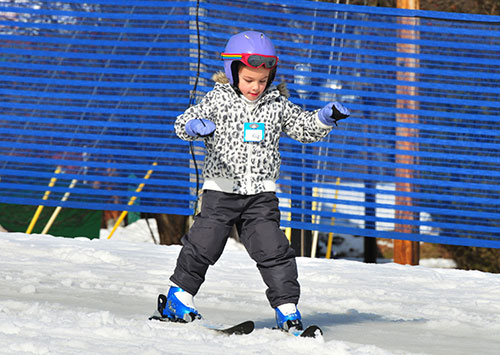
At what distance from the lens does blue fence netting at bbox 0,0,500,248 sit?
831 centimetres

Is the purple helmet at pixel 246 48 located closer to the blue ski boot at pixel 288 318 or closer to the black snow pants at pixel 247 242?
the black snow pants at pixel 247 242

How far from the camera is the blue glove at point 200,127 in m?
3.97

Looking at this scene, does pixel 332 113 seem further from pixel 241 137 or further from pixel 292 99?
pixel 292 99

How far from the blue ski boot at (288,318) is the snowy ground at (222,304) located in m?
0.13

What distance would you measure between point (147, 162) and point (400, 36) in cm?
258

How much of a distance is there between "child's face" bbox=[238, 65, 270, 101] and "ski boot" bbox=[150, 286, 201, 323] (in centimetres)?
94

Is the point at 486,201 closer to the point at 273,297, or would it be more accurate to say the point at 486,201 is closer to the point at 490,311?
the point at 490,311

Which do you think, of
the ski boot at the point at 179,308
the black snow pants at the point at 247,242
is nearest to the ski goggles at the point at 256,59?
the black snow pants at the point at 247,242

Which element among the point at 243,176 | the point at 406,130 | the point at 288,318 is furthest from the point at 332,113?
the point at 406,130

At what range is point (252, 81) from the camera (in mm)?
4266

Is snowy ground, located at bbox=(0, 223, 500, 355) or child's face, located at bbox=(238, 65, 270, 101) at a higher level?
child's face, located at bbox=(238, 65, 270, 101)

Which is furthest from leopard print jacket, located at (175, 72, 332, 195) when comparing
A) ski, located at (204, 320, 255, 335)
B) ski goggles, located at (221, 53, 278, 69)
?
ski, located at (204, 320, 255, 335)

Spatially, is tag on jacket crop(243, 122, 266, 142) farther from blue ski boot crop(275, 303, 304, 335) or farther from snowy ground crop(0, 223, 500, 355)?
snowy ground crop(0, 223, 500, 355)

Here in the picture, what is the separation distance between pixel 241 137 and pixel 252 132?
0.18ft
